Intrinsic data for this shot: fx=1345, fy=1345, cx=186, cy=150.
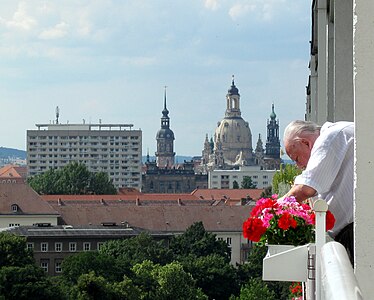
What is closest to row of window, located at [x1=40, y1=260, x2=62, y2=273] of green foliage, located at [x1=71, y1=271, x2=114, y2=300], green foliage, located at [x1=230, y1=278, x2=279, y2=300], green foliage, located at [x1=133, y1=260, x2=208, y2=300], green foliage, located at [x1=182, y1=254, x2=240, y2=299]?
green foliage, located at [x1=182, y1=254, x2=240, y2=299]

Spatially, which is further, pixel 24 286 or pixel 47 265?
pixel 47 265

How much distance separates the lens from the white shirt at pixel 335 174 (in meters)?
4.42

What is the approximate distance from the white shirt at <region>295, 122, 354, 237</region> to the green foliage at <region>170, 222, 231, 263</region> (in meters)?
82.7

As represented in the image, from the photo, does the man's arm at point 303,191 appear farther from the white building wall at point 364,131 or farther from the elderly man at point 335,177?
the white building wall at point 364,131

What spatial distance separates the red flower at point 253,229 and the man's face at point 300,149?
0.28 m

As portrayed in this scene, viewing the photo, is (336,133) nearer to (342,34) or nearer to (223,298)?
(342,34)

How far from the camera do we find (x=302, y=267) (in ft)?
13.8

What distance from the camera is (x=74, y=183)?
481 ft

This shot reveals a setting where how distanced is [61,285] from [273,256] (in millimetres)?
60991

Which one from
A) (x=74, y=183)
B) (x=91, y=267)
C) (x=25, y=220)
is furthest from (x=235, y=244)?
(x=74, y=183)

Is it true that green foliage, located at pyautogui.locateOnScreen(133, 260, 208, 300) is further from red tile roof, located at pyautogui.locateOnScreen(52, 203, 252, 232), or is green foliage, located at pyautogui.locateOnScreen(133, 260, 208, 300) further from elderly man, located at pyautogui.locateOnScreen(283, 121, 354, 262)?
elderly man, located at pyautogui.locateOnScreen(283, 121, 354, 262)

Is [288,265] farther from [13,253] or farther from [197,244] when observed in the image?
[197,244]

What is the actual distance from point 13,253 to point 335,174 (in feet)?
205

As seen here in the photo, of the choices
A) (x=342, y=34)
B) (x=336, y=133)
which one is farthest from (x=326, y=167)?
(x=342, y=34)
